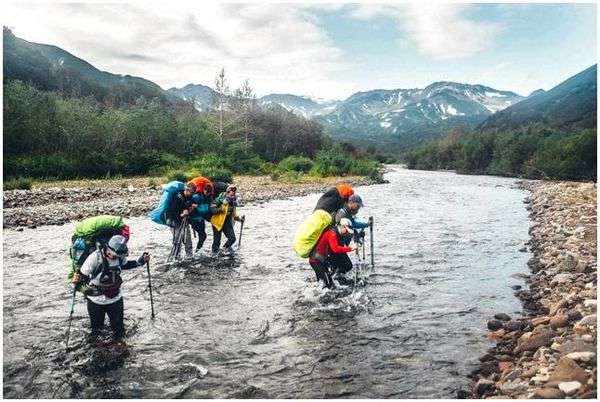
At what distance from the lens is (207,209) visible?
1488 centimetres

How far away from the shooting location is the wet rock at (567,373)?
577 cm

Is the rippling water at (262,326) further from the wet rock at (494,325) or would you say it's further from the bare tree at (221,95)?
the bare tree at (221,95)

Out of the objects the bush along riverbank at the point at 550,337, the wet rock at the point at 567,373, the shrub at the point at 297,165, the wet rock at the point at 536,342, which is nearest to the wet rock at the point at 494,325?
the bush along riverbank at the point at 550,337

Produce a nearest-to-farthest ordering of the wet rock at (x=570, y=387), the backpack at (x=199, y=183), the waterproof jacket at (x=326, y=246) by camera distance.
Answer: the wet rock at (x=570, y=387) → the waterproof jacket at (x=326, y=246) → the backpack at (x=199, y=183)

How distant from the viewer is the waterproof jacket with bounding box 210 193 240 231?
15078mm

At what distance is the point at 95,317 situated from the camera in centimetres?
816

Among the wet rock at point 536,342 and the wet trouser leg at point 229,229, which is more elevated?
the wet trouser leg at point 229,229

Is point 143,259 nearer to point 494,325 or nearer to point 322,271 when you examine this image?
point 322,271

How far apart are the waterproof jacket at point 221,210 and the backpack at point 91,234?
7104 millimetres

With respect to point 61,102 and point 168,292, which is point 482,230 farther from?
point 61,102

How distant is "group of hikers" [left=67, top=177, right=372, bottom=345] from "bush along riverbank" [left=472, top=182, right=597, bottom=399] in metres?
3.86

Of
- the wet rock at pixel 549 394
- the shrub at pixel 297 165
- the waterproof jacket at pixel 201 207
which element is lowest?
the wet rock at pixel 549 394

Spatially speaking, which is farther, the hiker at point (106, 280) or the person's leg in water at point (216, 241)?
the person's leg in water at point (216, 241)

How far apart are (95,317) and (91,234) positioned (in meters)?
1.59
